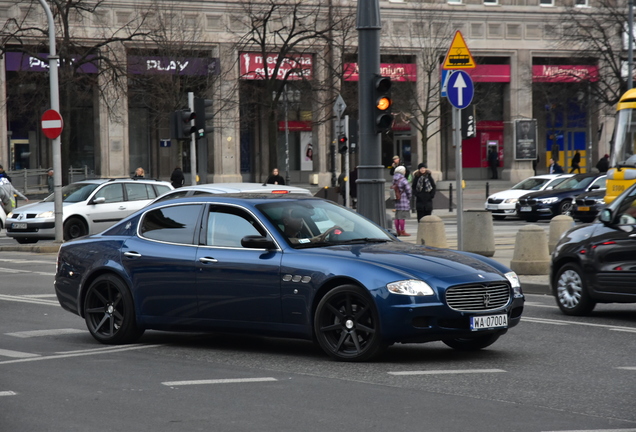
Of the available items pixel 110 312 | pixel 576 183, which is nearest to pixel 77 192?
pixel 576 183

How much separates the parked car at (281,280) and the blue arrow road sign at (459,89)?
610 cm

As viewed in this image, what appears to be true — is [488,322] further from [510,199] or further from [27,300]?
[510,199]

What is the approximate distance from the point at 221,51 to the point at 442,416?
146 ft

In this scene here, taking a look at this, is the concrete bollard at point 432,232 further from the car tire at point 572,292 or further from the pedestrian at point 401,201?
the car tire at point 572,292

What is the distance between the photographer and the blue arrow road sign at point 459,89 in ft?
52.1

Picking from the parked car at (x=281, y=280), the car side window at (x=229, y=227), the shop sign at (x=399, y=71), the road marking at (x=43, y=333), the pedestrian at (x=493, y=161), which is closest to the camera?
the parked car at (x=281, y=280)

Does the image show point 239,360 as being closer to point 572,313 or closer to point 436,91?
point 572,313

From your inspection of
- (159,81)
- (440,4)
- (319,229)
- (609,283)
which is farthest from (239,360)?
(440,4)

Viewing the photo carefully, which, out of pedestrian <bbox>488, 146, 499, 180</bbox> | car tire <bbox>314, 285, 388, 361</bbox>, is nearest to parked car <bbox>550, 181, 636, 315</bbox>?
car tire <bbox>314, 285, 388, 361</bbox>

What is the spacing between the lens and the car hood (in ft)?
28.7

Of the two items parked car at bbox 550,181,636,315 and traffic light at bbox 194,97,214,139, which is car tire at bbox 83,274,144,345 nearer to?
parked car at bbox 550,181,636,315

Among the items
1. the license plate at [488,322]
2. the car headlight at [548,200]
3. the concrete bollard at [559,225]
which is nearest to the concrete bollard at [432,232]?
the concrete bollard at [559,225]

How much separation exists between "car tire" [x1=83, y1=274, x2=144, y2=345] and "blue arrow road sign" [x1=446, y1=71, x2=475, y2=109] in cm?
699

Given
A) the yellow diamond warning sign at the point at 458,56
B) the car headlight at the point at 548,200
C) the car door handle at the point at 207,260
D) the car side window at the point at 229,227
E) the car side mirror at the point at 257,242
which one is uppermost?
the yellow diamond warning sign at the point at 458,56
